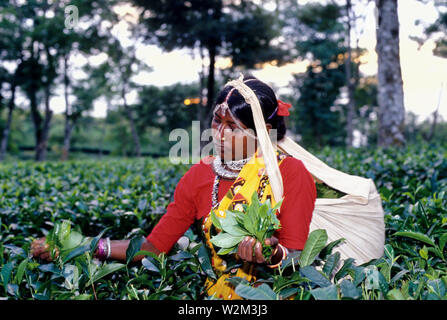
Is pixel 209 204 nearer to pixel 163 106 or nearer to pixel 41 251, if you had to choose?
pixel 41 251

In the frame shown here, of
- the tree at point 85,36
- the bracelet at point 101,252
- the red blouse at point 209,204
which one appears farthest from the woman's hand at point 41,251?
the tree at point 85,36

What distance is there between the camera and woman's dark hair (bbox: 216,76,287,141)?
1.94m

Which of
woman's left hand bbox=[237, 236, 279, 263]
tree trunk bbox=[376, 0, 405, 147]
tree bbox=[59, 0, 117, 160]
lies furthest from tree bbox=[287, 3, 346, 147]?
woman's left hand bbox=[237, 236, 279, 263]

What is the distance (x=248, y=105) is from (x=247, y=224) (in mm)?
709

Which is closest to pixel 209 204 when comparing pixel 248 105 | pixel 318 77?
pixel 248 105

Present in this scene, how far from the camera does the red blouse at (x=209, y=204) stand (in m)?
1.75

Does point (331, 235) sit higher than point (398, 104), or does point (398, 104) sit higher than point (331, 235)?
point (398, 104)

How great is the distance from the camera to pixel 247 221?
1.41 m

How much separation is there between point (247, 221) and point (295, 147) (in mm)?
867

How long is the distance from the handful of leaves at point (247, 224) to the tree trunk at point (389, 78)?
6.34 meters

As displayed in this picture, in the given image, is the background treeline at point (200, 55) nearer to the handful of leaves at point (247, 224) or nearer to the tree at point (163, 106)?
the tree at point (163, 106)
